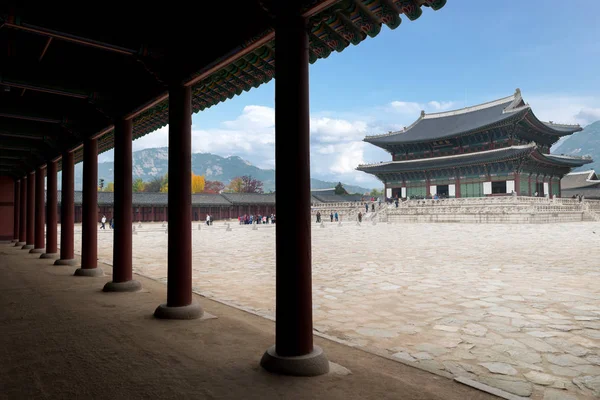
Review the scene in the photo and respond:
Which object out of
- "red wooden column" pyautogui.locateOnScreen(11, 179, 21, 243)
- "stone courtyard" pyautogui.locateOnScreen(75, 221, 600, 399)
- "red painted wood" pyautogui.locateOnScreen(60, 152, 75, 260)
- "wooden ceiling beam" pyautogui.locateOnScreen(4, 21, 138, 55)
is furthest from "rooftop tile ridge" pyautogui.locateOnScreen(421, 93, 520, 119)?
"wooden ceiling beam" pyautogui.locateOnScreen(4, 21, 138, 55)

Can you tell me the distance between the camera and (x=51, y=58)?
6652mm

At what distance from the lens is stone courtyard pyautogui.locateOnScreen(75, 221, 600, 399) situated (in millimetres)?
4066

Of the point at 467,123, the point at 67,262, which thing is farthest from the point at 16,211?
the point at 467,123

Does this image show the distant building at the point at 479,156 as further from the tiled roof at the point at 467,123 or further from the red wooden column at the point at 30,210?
the red wooden column at the point at 30,210

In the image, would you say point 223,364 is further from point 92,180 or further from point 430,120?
point 430,120

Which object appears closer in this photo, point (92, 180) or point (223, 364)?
point (223, 364)

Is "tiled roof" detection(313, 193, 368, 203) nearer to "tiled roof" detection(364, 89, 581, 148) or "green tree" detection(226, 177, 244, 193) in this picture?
"tiled roof" detection(364, 89, 581, 148)

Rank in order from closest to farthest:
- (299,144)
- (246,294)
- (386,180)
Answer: (299,144) → (246,294) → (386,180)

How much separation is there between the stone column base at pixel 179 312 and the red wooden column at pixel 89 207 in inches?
176

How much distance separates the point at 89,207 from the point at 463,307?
7.62 metres

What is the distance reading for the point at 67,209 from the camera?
10.6 meters

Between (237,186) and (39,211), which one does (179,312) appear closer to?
(39,211)

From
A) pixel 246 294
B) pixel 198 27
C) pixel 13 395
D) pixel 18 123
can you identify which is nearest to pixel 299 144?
pixel 198 27

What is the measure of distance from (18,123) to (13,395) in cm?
880
